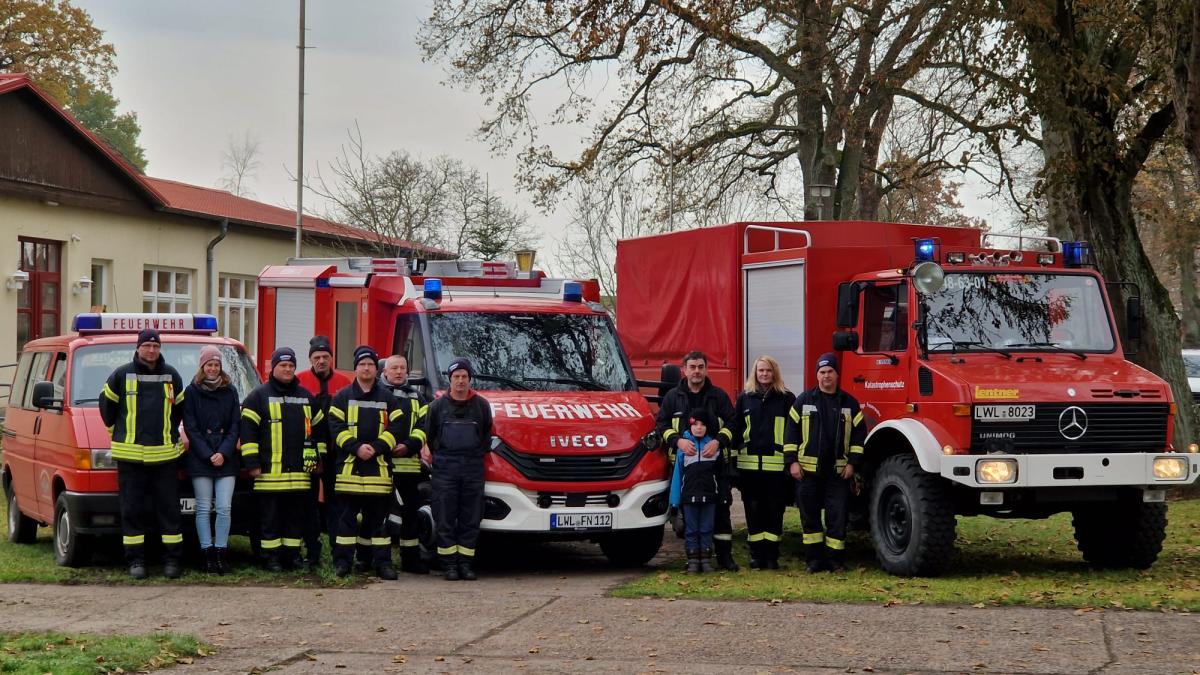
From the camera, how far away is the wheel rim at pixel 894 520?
11273 mm

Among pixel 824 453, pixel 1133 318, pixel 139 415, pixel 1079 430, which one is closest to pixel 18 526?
pixel 139 415

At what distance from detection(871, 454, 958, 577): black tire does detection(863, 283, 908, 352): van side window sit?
917 millimetres

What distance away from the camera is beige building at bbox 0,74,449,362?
2834 centimetres

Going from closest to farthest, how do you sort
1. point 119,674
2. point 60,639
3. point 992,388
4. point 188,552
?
1. point 119,674
2. point 60,639
3. point 992,388
4. point 188,552

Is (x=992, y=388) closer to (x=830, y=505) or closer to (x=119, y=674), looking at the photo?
(x=830, y=505)

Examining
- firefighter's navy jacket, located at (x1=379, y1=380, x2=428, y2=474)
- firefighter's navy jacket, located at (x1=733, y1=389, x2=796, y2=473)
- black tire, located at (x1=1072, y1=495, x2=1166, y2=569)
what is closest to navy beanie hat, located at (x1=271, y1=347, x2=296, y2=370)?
firefighter's navy jacket, located at (x1=379, y1=380, x2=428, y2=474)

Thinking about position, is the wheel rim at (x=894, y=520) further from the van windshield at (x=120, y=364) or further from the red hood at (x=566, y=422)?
the van windshield at (x=120, y=364)

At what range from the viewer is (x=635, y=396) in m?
12.3

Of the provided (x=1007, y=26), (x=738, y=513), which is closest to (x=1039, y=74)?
(x=1007, y=26)

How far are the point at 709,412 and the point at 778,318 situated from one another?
1423 mm

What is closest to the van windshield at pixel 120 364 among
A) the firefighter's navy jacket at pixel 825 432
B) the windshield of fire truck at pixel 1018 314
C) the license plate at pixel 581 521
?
the license plate at pixel 581 521

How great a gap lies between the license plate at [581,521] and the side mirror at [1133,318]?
4.40m

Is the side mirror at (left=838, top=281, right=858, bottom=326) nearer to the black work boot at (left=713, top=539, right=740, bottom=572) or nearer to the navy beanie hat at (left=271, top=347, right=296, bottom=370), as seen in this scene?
the black work boot at (left=713, top=539, right=740, bottom=572)

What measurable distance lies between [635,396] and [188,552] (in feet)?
14.1
